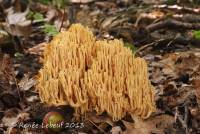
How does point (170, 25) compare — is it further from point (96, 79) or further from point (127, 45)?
point (96, 79)

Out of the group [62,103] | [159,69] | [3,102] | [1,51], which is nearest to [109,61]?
[62,103]

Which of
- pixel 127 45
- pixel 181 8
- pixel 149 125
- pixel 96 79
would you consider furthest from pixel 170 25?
pixel 96 79

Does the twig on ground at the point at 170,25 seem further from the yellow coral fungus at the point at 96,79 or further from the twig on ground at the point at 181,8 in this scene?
the yellow coral fungus at the point at 96,79

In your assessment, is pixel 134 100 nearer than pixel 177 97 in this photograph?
Yes

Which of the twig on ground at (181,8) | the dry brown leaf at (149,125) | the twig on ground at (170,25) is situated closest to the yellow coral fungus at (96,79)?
the dry brown leaf at (149,125)

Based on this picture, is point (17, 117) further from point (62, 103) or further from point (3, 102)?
point (62, 103)

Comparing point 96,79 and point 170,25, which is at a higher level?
point 96,79

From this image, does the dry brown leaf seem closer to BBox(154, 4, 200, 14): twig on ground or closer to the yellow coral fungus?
the yellow coral fungus
